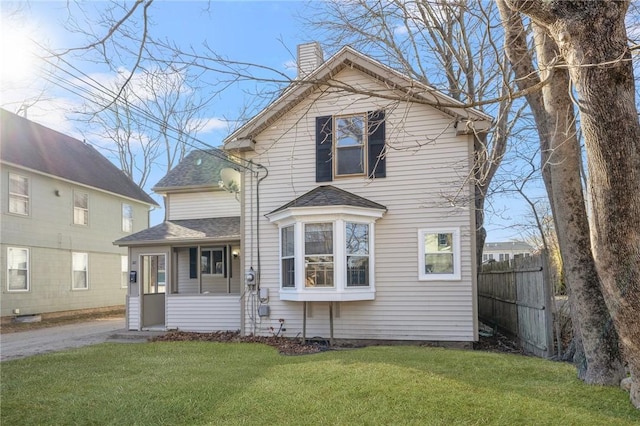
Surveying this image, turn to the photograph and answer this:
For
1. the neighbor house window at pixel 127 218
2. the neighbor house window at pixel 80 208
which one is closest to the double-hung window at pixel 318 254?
the neighbor house window at pixel 80 208

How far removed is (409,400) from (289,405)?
4.07 feet

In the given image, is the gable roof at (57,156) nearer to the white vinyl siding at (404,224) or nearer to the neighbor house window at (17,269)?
the neighbor house window at (17,269)

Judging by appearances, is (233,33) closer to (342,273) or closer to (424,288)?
(342,273)

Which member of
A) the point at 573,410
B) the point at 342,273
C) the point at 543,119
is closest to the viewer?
the point at 573,410

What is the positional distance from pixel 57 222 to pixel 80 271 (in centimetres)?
215

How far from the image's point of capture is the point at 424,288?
9.62 meters

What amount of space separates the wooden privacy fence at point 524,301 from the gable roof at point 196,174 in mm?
8203

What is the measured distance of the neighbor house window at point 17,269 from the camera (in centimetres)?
1448

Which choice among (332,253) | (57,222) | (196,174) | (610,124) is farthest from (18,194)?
(610,124)

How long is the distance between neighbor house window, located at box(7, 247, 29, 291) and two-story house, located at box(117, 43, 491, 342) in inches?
329

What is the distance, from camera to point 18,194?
1491cm

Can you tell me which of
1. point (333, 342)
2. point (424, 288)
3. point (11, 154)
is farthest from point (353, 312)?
point (11, 154)

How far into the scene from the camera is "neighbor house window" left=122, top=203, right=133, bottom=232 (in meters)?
20.5

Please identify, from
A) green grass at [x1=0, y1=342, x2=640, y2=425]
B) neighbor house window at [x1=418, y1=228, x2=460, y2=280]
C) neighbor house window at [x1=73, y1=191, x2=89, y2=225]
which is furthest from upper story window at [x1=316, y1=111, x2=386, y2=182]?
neighbor house window at [x1=73, y1=191, x2=89, y2=225]
